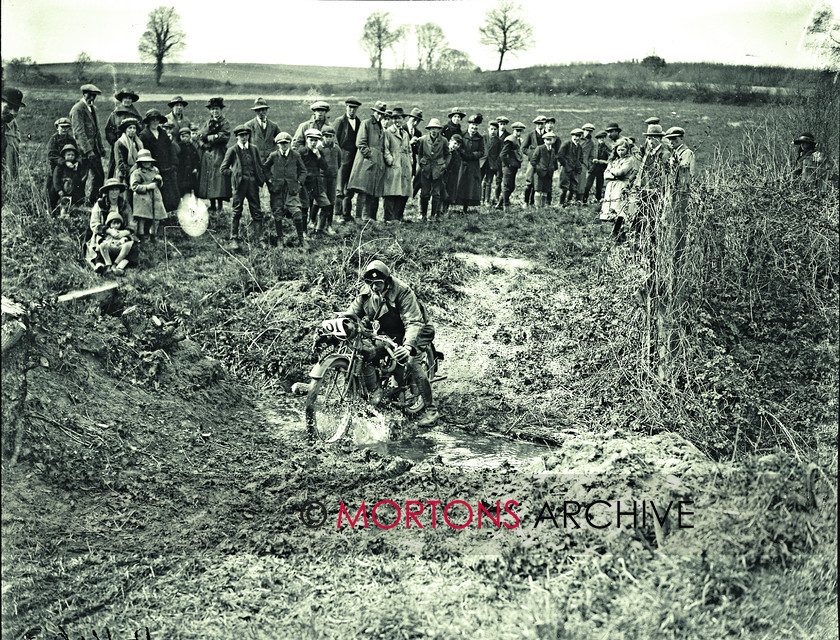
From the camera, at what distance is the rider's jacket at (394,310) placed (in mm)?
7277

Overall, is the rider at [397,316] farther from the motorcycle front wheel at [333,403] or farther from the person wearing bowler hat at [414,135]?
the person wearing bowler hat at [414,135]

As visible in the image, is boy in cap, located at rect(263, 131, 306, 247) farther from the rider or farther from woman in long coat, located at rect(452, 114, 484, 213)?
woman in long coat, located at rect(452, 114, 484, 213)

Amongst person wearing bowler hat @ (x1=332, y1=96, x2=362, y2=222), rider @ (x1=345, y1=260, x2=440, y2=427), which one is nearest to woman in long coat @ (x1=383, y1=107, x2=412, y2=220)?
person wearing bowler hat @ (x1=332, y1=96, x2=362, y2=222)

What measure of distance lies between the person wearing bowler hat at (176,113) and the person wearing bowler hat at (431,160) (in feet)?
14.1

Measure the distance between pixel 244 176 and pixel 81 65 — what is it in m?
3.07

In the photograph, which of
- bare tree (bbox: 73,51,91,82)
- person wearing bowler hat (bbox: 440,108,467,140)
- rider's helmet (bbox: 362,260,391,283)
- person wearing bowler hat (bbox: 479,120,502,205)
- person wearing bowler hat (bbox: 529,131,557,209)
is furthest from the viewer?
person wearing bowler hat (bbox: 529,131,557,209)

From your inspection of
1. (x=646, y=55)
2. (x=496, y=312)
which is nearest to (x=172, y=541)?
(x=496, y=312)

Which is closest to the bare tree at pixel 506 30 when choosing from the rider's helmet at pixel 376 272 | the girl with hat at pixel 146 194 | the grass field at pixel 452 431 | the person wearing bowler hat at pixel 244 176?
the grass field at pixel 452 431

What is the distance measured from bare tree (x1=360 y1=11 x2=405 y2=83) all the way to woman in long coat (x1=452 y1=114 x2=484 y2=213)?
272 inches

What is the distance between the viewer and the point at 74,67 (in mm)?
8445

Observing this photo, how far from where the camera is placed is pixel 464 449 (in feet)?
24.2

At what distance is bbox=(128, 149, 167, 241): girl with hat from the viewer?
10.5 m

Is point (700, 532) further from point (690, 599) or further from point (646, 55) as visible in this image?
point (646, 55)

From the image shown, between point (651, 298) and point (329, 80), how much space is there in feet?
20.5
